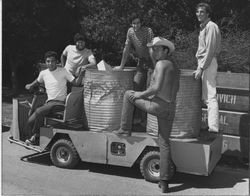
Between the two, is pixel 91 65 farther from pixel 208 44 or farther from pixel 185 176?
pixel 185 176

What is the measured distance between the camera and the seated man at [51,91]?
21.3 ft

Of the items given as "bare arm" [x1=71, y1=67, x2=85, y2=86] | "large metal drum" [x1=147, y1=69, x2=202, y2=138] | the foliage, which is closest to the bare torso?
"large metal drum" [x1=147, y1=69, x2=202, y2=138]

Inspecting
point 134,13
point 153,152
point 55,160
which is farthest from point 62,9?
point 153,152

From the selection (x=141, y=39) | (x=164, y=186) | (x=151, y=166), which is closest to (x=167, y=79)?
(x=151, y=166)

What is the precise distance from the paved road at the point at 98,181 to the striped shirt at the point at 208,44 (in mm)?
1594

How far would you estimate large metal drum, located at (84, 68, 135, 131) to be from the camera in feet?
19.8

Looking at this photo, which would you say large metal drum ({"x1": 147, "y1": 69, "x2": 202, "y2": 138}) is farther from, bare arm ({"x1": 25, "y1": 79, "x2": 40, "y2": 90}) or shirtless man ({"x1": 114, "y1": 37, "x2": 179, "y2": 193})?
bare arm ({"x1": 25, "y1": 79, "x2": 40, "y2": 90})

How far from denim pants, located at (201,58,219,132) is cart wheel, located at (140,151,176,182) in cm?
89

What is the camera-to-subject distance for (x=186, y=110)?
5.83 metres

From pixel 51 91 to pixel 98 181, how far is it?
1684 millimetres

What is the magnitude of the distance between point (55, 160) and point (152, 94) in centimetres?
197

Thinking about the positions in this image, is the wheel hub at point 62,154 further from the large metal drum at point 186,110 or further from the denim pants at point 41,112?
the large metal drum at point 186,110

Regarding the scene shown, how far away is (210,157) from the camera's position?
5.49 m

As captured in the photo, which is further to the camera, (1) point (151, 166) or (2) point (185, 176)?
(2) point (185, 176)
